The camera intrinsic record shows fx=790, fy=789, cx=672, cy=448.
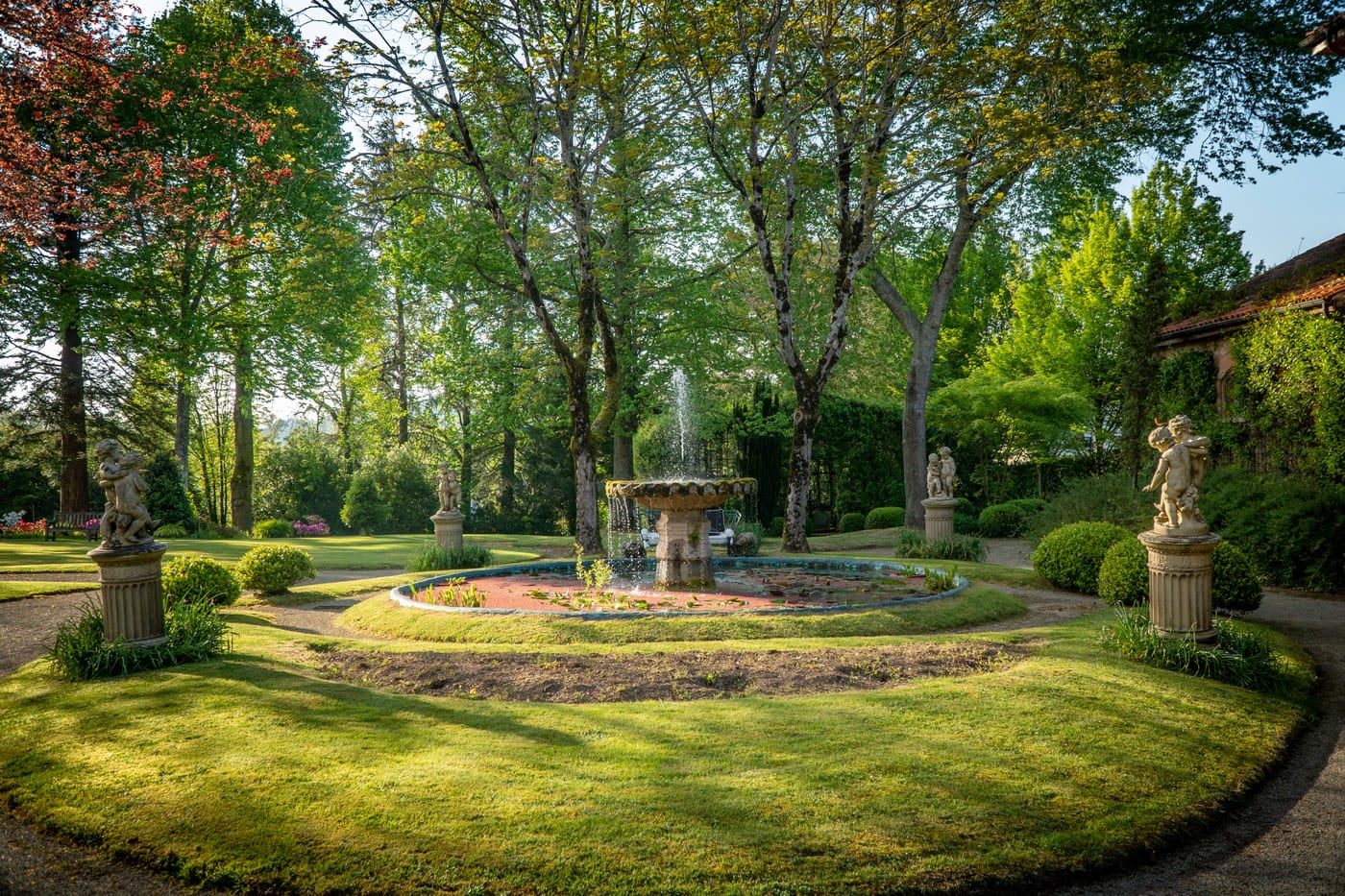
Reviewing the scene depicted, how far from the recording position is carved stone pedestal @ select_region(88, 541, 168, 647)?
7.68 m

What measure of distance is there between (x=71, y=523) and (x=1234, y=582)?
27599 millimetres

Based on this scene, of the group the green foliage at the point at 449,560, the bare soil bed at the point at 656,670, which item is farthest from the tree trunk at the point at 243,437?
the bare soil bed at the point at 656,670

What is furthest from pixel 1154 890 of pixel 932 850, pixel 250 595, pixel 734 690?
pixel 250 595

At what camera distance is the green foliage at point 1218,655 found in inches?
276

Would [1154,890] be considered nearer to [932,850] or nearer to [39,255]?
[932,850]

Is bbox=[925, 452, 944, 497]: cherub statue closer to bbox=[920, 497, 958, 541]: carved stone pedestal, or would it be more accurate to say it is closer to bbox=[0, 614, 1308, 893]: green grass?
bbox=[920, 497, 958, 541]: carved stone pedestal

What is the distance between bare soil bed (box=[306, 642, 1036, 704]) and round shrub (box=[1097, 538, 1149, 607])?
→ 285 cm

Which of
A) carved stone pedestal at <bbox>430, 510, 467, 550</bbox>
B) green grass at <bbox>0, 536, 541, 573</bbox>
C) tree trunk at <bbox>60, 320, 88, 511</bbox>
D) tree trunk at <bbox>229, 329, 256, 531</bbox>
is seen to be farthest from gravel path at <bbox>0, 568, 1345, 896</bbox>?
tree trunk at <bbox>229, 329, 256, 531</bbox>

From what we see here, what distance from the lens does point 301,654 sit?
324 inches

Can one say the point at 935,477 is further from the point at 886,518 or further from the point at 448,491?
the point at 448,491

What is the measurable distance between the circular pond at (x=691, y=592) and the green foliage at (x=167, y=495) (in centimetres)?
1616

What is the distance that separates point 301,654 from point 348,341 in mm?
21357

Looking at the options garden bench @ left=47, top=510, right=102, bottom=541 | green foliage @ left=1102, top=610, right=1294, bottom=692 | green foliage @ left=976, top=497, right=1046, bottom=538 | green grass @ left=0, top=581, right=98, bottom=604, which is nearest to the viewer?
green foliage @ left=1102, top=610, right=1294, bottom=692

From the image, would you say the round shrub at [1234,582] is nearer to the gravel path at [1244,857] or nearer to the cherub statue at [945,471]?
the gravel path at [1244,857]
